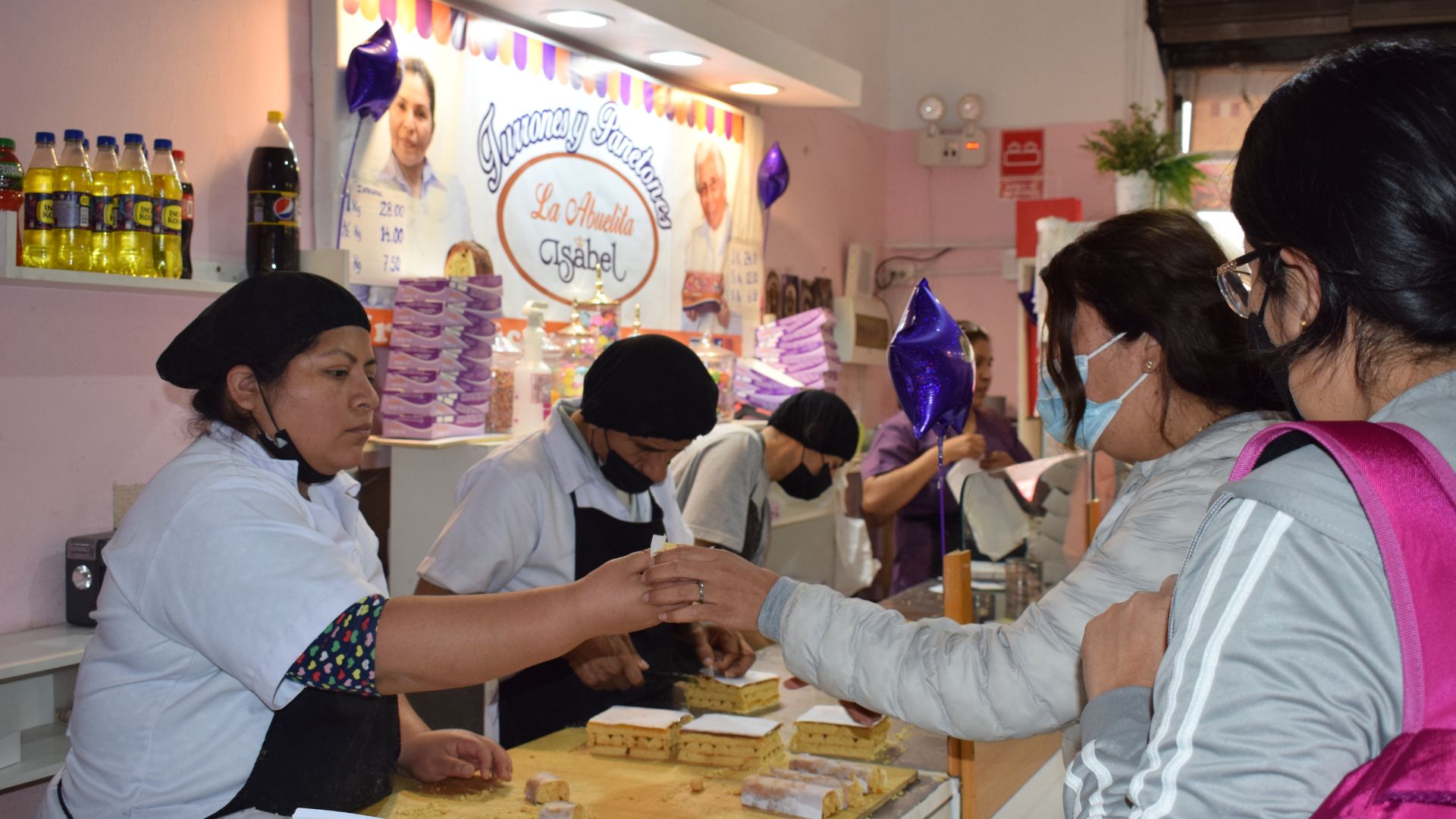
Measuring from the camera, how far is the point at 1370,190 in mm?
943

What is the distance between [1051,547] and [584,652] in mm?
1738

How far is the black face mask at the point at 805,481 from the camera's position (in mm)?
4531

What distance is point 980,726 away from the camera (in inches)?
72.2

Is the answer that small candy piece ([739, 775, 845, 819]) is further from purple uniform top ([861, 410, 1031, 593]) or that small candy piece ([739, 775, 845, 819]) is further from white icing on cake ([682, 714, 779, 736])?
purple uniform top ([861, 410, 1031, 593])

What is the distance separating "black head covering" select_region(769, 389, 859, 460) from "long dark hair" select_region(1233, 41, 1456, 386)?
11.1 ft

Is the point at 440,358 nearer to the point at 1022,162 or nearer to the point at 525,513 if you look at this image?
the point at 525,513

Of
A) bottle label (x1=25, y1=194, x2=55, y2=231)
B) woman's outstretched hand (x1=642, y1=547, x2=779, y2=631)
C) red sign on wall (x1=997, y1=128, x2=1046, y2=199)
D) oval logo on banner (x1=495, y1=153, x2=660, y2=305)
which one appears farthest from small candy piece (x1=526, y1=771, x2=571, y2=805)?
red sign on wall (x1=997, y1=128, x2=1046, y2=199)

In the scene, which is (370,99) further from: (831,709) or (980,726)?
(980,726)

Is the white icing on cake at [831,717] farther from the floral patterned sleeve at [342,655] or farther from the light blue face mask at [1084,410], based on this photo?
the floral patterned sleeve at [342,655]

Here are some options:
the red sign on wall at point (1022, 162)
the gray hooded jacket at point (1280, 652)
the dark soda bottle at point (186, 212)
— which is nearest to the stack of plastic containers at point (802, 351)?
the red sign on wall at point (1022, 162)

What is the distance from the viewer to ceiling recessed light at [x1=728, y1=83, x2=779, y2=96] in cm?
577

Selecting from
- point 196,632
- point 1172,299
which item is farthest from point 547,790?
point 1172,299

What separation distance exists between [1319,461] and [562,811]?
1.59 metres

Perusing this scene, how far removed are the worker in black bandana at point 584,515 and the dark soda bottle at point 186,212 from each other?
2.97ft
